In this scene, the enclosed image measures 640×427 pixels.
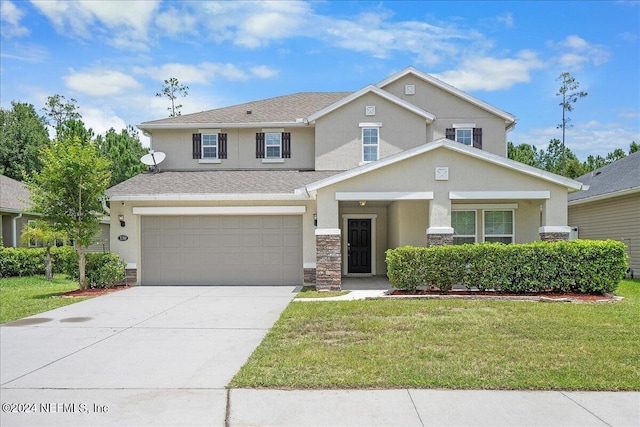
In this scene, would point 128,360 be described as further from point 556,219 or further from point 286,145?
point 286,145

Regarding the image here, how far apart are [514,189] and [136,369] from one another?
34.2ft

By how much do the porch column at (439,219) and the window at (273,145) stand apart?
23.2ft

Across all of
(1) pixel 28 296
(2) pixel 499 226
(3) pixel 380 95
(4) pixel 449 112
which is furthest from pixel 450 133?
(1) pixel 28 296

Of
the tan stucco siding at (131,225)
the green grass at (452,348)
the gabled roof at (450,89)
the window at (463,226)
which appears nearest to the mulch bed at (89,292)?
the tan stucco siding at (131,225)

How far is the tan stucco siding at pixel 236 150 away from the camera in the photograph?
59.7ft

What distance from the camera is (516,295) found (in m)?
11.9

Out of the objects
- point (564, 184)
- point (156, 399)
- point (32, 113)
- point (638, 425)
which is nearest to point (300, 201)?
point (564, 184)

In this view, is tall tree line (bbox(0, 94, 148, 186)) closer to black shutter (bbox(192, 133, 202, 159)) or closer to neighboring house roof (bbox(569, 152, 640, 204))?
black shutter (bbox(192, 133, 202, 159))

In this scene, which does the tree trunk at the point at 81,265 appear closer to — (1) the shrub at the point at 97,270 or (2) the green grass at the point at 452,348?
(1) the shrub at the point at 97,270

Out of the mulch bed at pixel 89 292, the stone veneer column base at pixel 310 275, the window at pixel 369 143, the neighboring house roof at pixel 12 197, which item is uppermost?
the window at pixel 369 143

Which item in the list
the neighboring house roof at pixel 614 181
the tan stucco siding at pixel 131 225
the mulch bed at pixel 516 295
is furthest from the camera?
the neighboring house roof at pixel 614 181

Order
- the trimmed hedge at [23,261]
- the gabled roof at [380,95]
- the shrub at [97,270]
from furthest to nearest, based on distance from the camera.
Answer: the trimmed hedge at [23,261], the gabled roof at [380,95], the shrub at [97,270]

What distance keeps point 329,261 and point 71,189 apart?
721cm

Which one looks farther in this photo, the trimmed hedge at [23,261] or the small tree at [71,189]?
the trimmed hedge at [23,261]
